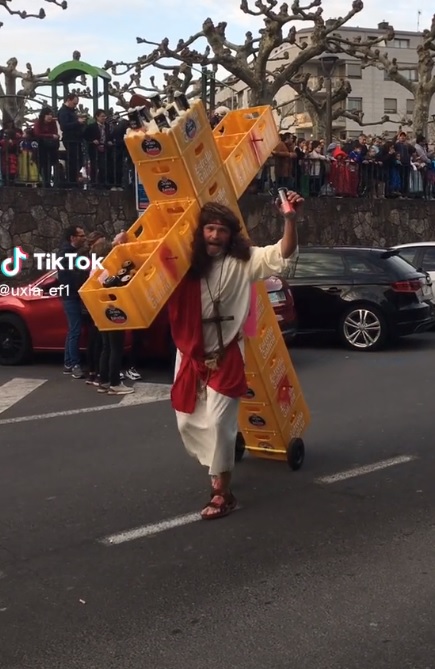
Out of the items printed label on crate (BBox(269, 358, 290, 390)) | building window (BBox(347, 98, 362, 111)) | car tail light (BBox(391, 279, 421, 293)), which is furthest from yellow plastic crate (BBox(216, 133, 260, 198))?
building window (BBox(347, 98, 362, 111))

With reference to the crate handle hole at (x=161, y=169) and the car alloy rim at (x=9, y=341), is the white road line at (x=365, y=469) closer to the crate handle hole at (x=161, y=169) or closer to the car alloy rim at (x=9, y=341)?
the crate handle hole at (x=161, y=169)

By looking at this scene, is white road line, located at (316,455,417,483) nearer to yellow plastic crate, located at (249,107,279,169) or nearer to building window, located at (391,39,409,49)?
yellow plastic crate, located at (249,107,279,169)

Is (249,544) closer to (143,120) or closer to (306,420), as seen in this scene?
(306,420)

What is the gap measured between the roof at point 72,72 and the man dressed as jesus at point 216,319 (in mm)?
14969

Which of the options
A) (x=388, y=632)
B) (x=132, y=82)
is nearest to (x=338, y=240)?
(x=388, y=632)

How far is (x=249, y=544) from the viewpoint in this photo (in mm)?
5102

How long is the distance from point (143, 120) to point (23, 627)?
A: 2.94m

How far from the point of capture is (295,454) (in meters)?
6.61

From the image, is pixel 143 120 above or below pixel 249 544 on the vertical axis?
above

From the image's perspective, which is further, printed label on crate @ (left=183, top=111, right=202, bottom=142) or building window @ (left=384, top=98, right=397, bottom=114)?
building window @ (left=384, top=98, right=397, bottom=114)

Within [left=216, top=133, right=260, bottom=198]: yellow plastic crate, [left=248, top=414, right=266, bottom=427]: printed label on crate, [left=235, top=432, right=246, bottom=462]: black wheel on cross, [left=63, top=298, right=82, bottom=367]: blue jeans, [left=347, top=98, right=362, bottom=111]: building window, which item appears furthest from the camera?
[left=347, top=98, right=362, bottom=111]: building window

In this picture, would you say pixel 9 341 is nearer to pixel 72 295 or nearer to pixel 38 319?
pixel 38 319

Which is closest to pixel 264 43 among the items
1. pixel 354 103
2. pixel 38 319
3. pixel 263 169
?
pixel 263 169

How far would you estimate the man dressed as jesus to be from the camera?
5.35 metres
